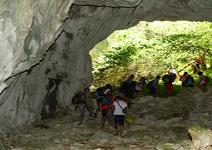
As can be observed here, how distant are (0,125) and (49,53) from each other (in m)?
4.52

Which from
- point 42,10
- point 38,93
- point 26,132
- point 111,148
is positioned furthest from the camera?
point 38,93

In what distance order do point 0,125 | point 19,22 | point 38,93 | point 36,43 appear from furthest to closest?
1. point 38,93
2. point 0,125
3. point 36,43
4. point 19,22

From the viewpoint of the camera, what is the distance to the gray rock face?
19.0 feet

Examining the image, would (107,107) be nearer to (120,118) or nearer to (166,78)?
(120,118)

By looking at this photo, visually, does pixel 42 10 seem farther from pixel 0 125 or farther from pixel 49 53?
pixel 49 53

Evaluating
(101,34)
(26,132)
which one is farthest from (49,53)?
(26,132)

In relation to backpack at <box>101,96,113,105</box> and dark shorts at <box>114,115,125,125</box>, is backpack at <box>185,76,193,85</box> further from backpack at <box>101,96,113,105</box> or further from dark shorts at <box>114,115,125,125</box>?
dark shorts at <box>114,115,125,125</box>

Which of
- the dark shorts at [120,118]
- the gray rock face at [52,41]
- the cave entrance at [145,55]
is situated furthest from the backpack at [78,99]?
the cave entrance at [145,55]

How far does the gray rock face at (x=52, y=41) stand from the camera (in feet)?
19.0

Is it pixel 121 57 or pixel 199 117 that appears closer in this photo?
pixel 199 117

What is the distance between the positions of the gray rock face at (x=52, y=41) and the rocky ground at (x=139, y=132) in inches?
36.3

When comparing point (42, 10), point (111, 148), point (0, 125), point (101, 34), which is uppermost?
point (101, 34)

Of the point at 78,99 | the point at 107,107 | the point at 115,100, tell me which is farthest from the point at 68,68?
the point at 115,100

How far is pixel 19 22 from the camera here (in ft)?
18.4
